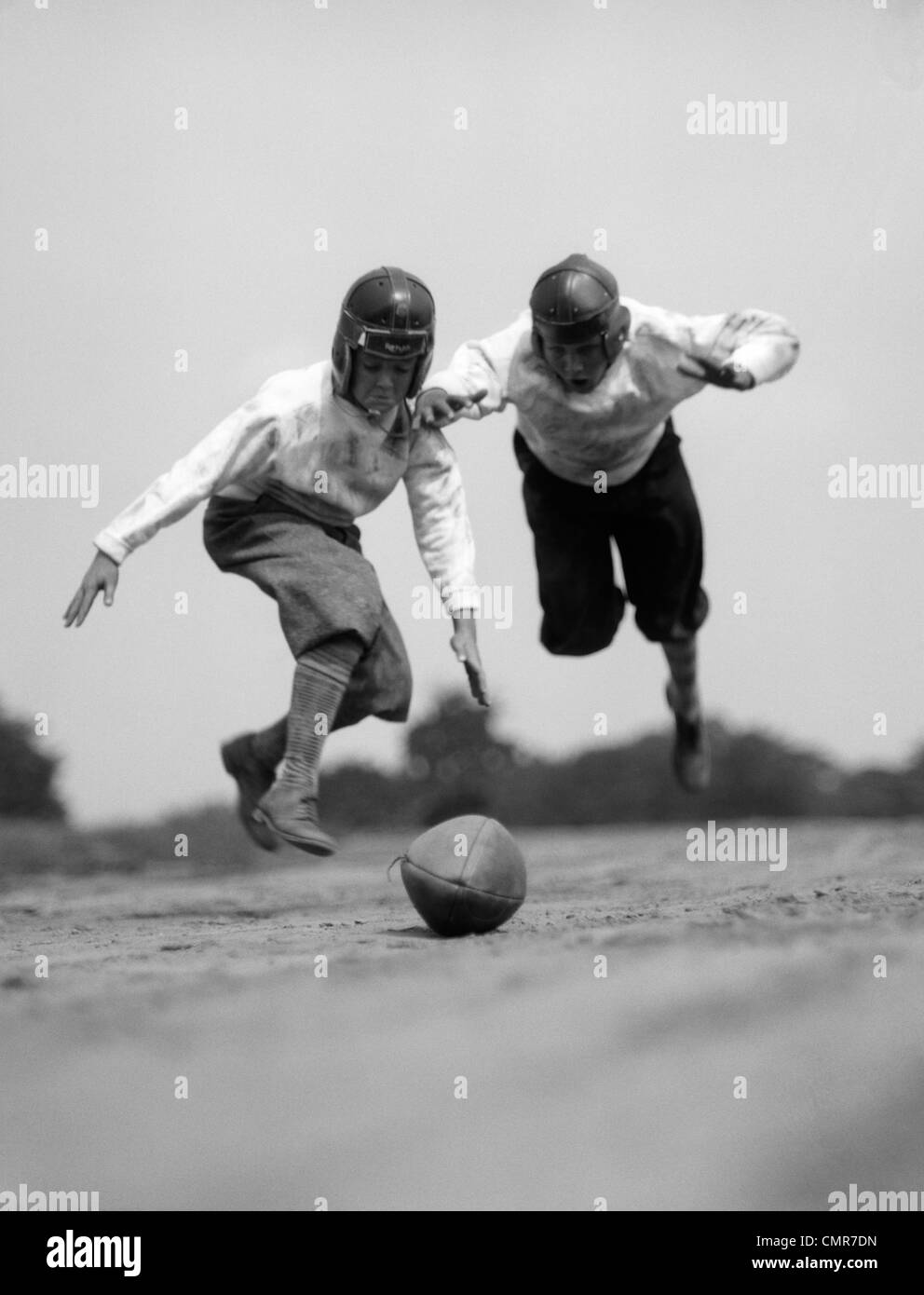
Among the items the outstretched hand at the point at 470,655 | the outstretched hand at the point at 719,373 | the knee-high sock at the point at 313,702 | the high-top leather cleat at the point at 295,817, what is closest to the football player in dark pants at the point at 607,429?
the outstretched hand at the point at 719,373

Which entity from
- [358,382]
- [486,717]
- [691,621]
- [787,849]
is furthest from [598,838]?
[358,382]

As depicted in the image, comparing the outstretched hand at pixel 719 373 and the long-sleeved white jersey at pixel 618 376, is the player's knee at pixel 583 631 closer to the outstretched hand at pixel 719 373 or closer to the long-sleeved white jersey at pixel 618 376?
the long-sleeved white jersey at pixel 618 376

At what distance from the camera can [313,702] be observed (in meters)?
5.83

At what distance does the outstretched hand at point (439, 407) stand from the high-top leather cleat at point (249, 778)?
1339mm

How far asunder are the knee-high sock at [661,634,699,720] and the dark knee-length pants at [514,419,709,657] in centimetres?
14

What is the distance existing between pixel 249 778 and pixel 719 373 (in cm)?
219

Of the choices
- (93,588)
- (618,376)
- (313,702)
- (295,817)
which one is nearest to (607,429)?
(618,376)

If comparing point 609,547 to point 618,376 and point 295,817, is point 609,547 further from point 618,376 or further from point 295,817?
point 295,817

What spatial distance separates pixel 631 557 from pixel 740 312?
1.11m

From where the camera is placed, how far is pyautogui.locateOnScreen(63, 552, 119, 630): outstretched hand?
17.7 feet

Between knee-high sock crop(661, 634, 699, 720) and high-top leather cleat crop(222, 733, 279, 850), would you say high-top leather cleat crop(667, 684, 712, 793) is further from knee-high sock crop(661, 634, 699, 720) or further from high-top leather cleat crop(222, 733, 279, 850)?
high-top leather cleat crop(222, 733, 279, 850)

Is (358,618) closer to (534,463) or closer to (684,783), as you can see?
(534,463)

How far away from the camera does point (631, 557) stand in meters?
6.62

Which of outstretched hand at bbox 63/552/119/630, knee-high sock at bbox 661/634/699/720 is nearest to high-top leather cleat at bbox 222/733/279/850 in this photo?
outstretched hand at bbox 63/552/119/630
